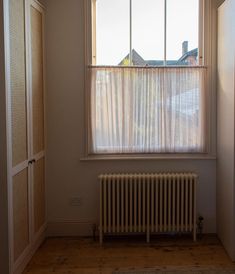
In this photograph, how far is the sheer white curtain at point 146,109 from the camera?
141 inches

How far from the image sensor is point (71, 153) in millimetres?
3670

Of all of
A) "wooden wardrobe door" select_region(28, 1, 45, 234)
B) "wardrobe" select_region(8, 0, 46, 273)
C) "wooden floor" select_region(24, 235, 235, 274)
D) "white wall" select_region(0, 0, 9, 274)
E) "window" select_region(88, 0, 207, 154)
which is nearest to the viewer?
"white wall" select_region(0, 0, 9, 274)

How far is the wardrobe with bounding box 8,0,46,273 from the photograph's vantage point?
8.65 ft

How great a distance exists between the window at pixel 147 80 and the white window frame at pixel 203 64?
32 millimetres

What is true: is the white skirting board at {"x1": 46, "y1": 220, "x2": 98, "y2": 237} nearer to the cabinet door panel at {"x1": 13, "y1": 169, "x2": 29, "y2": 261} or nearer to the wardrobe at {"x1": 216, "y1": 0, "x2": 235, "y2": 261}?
the cabinet door panel at {"x1": 13, "y1": 169, "x2": 29, "y2": 261}

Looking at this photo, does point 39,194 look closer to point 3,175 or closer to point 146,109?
point 3,175

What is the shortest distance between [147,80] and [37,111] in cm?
118

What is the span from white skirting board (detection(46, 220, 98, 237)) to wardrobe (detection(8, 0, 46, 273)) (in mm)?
135

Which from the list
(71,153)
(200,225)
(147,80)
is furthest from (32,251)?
(147,80)

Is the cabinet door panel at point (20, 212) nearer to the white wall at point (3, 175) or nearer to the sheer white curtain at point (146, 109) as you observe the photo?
the white wall at point (3, 175)

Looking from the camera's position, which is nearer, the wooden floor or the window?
the wooden floor

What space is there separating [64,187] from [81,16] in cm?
181

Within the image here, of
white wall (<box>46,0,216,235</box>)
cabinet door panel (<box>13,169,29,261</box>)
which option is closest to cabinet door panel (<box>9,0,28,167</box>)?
cabinet door panel (<box>13,169,29,261</box>)

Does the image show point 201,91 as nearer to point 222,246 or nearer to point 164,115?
point 164,115
